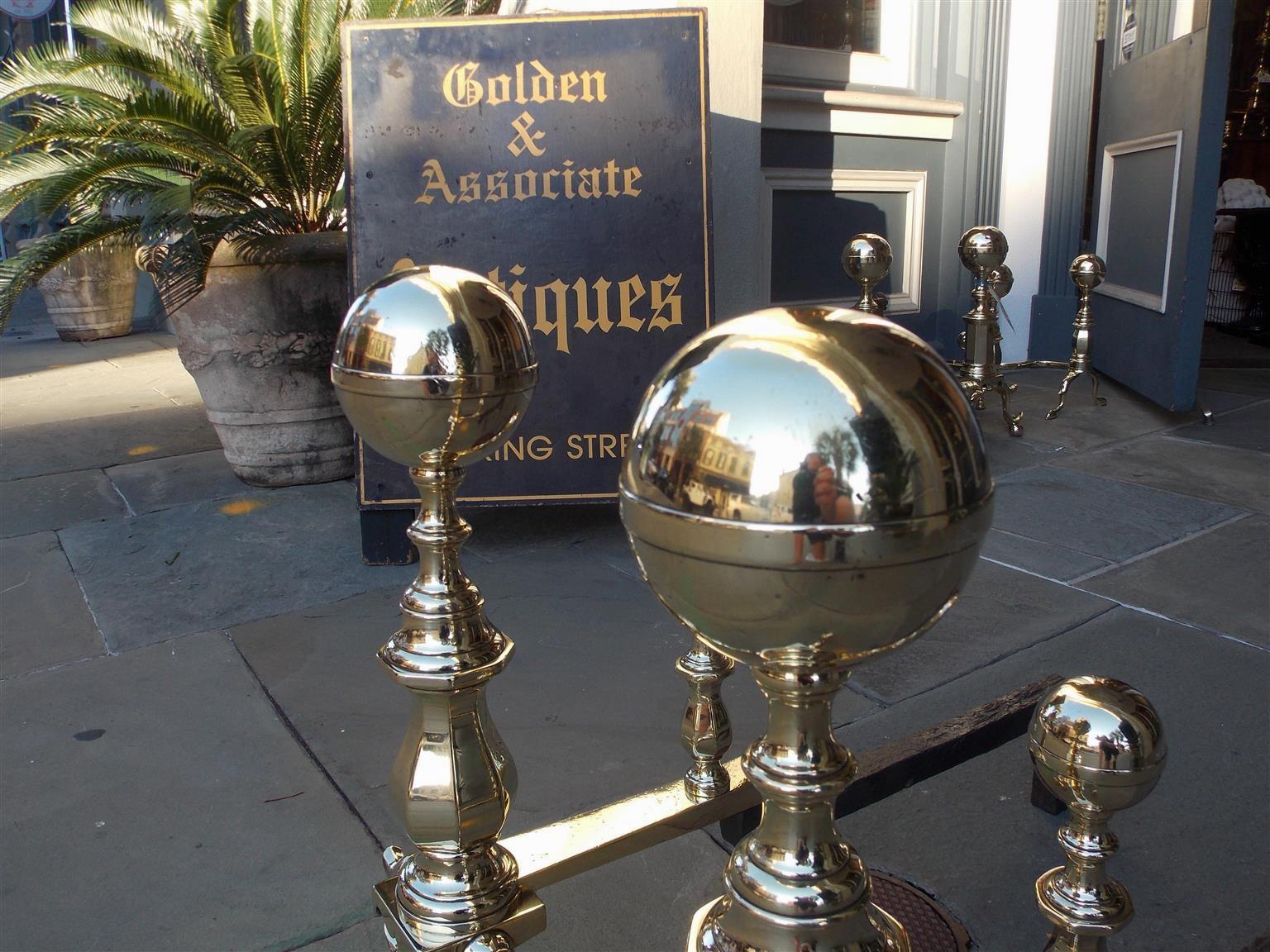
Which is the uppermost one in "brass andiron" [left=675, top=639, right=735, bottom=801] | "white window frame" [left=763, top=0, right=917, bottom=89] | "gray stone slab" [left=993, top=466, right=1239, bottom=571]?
"white window frame" [left=763, top=0, right=917, bottom=89]

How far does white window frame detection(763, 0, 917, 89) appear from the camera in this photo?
4.68 meters

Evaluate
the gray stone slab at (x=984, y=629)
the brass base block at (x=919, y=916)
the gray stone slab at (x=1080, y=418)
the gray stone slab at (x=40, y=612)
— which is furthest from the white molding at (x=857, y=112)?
the brass base block at (x=919, y=916)

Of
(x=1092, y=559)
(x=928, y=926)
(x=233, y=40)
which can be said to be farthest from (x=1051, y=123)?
(x=928, y=926)

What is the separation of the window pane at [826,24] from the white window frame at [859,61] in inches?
1.7

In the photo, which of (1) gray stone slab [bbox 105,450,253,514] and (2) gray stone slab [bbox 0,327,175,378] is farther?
(2) gray stone slab [bbox 0,327,175,378]

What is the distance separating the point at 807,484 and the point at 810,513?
0.01 metres

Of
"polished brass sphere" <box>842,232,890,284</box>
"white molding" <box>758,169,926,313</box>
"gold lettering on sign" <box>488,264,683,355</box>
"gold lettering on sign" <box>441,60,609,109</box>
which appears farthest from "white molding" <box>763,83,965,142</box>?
"polished brass sphere" <box>842,232,890,284</box>

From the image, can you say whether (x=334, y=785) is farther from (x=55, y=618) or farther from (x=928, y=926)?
(x=55, y=618)

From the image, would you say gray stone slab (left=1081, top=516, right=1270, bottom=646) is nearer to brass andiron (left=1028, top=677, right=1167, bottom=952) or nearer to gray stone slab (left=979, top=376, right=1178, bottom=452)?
gray stone slab (left=979, top=376, right=1178, bottom=452)

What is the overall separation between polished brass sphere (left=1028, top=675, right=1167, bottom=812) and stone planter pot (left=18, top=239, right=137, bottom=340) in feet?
29.5

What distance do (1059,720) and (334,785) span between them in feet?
5.56

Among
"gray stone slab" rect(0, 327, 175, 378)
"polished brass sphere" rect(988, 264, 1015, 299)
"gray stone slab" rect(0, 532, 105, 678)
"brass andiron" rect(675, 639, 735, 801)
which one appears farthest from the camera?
"gray stone slab" rect(0, 327, 175, 378)

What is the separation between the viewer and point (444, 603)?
1003mm

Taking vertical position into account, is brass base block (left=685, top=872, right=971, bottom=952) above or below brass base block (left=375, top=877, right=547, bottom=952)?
below
